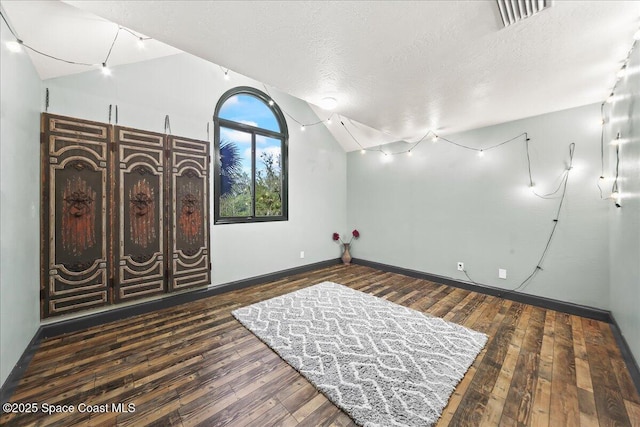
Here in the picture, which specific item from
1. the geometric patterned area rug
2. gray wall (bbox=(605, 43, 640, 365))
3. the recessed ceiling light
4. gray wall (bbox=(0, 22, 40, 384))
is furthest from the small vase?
gray wall (bbox=(0, 22, 40, 384))

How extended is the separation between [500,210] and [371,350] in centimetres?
270

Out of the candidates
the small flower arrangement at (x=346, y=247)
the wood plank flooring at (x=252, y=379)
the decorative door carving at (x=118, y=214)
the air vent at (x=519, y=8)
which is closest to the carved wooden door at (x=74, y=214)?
the decorative door carving at (x=118, y=214)

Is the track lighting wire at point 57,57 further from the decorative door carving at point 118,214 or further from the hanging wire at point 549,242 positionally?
the hanging wire at point 549,242

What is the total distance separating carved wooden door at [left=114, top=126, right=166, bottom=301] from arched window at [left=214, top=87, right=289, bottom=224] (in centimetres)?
74

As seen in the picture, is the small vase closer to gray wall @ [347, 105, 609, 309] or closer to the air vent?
gray wall @ [347, 105, 609, 309]

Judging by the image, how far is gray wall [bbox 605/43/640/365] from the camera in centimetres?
179

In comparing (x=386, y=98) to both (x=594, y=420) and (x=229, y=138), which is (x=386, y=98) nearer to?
(x=229, y=138)

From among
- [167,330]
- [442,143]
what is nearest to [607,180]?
[442,143]

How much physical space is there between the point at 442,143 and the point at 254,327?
378cm

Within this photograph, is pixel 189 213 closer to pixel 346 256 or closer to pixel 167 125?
pixel 167 125

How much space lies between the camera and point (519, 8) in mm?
1360

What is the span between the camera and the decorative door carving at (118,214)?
232 cm

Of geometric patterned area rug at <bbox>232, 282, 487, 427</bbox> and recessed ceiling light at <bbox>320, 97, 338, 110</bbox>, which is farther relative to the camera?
recessed ceiling light at <bbox>320, 97, 338, 110</bbox>

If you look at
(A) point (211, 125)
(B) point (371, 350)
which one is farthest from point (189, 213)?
(B) point (371, 350)
